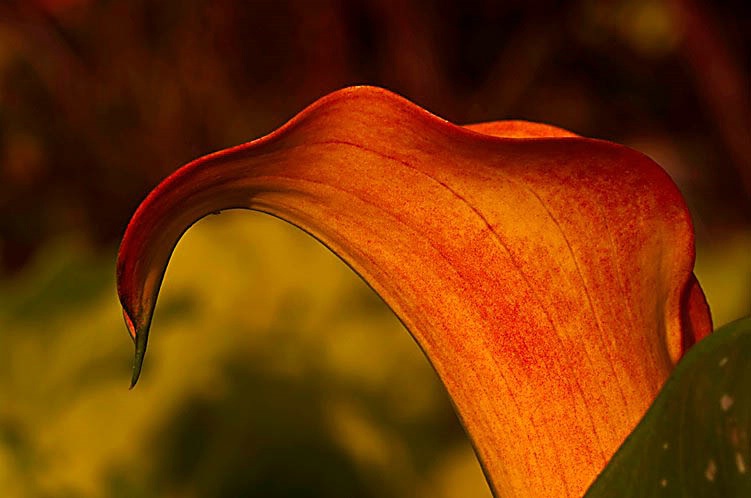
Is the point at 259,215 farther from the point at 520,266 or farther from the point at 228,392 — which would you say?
the point at 520,266

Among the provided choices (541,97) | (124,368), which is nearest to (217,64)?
(541,97)

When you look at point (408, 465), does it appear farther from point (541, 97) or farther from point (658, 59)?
point (658, 59)

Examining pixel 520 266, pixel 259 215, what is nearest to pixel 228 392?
pixel 259 215

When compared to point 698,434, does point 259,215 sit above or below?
below

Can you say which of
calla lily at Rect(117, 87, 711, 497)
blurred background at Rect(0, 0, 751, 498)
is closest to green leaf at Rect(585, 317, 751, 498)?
calla lily at Rect(117, 87, 711, 497)

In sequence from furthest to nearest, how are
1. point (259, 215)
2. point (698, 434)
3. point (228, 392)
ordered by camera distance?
point (259, 215)
point (228, 392)
point (698, 434)

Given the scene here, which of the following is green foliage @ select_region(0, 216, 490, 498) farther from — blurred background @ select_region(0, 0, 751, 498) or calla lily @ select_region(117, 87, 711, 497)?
calla lily @ select_region(117, 87, 711, 497)
